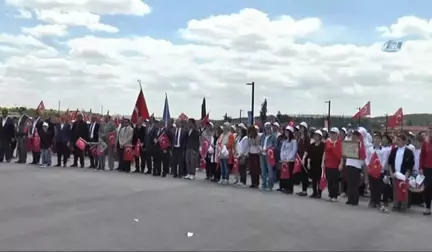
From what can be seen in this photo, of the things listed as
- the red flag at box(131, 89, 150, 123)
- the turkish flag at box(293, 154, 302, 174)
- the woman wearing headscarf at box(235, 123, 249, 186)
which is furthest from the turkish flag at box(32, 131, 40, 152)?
the turkish flag at box(293, 154, 302, 174)

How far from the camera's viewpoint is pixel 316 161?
1614 centimetres

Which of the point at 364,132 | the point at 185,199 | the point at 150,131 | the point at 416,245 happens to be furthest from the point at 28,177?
the point at 416,245

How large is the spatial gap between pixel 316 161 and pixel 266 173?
86.9 inches

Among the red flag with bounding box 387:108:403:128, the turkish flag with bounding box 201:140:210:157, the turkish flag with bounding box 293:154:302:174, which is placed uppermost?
the red flag with bounding box 387:108:403:128

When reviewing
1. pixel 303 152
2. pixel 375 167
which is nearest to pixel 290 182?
pixel 303 152

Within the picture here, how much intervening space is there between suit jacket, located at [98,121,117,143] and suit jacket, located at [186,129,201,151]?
356cm

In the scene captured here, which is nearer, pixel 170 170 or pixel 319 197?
pixel 319 197

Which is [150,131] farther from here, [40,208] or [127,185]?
[40,208]

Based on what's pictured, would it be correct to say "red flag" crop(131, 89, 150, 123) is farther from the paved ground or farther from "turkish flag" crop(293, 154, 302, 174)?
"turkish flag" crop(293, 154, 302, 174)

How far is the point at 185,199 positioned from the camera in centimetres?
1405

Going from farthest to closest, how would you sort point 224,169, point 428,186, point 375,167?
1. point 224,169
2. point 375,167
3. point 428,186

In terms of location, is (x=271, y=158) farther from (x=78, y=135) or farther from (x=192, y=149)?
(x=78, y=135)

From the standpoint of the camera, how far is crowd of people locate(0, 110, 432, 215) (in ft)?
48.4

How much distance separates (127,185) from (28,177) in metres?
3.36
